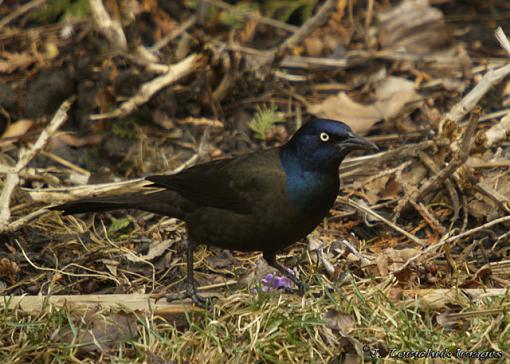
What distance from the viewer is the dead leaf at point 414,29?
25.2ft

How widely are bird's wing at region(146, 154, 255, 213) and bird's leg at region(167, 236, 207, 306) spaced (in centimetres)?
27

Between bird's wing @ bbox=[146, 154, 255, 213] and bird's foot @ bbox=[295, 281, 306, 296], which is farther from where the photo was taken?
bird's wing @ bbox=[146, 154, 255, 213]

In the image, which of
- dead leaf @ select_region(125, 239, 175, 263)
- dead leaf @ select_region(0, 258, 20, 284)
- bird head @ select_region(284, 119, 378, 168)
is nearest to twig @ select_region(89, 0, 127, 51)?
dead leaf @ select_region(125, 239, 175, 263)

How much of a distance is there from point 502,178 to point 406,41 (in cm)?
241

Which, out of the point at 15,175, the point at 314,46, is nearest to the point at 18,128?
the point at 15,175

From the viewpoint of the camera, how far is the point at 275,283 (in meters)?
4.80

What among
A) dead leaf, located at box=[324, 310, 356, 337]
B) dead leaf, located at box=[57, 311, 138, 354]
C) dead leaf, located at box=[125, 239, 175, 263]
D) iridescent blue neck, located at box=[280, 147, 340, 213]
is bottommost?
dead leaf, located at box=[125, 239, 175, 263]

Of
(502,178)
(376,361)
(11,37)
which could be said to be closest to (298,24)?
(11,37)

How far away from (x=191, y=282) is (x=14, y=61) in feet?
10.8

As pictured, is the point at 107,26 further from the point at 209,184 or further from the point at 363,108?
the point at 209,184

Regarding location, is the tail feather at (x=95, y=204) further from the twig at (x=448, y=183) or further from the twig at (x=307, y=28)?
the twig at (x=307, y=28)

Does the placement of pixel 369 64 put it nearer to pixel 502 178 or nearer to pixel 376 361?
pixel 502 178

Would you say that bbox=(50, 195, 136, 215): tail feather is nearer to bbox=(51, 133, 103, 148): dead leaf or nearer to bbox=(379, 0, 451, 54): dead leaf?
bbox=(51, 133, 103, 148): dead leaf

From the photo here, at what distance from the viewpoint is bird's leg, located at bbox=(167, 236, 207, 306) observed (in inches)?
182
